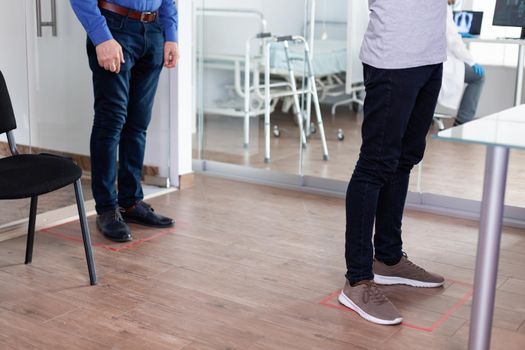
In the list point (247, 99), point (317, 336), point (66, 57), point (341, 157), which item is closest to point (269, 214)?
point (341, 157)

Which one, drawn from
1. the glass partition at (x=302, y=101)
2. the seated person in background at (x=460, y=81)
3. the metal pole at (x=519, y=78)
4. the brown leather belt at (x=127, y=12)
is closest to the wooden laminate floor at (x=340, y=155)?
the glass partition at (x=302, y=101)

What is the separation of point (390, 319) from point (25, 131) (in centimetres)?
179

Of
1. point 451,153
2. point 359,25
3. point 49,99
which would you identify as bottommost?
point 451,153

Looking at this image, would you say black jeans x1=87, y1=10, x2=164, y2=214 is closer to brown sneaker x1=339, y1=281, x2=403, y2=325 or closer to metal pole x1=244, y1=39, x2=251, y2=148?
metal pole x1=244, y1=39, x2=251, y2=148

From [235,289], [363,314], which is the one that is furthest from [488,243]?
[235,289]

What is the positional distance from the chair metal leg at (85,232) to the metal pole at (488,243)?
136 cm

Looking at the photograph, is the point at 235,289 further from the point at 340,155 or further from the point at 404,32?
the point at 340,155

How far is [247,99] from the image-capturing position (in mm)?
4477

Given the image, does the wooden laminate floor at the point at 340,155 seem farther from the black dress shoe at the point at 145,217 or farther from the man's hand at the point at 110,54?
the man's hand at the point at 110,54

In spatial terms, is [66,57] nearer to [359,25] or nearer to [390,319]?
[359,25]

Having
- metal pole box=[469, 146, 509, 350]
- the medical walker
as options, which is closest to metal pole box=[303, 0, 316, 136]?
the medical walker

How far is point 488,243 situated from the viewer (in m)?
2.02

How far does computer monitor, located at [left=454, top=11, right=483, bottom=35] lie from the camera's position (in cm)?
373

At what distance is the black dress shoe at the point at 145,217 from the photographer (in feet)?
11.7
